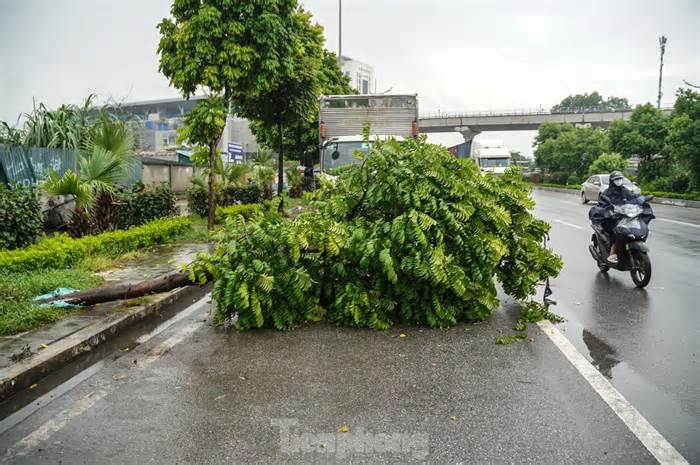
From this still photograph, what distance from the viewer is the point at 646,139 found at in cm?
3541

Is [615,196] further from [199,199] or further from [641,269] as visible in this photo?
[199,199]

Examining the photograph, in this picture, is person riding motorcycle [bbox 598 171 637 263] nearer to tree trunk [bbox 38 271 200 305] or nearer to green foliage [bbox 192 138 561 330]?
green foliage [bbox 192 138 561 330]

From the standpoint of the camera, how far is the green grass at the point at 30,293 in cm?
553

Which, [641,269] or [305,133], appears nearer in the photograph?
[641,269]

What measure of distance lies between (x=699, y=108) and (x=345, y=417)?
29.0m

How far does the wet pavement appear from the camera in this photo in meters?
3.30

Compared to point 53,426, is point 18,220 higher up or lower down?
higher up

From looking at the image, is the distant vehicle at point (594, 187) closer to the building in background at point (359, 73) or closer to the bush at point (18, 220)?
the bush at point (18, 220)

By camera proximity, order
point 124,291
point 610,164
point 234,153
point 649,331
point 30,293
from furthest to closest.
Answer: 1. point 610,164
2. point 234,153
3. point 30,293
4. point 124,291
5. point 649,331

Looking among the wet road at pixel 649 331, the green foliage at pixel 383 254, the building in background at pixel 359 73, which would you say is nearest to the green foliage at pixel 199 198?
the wet road at pixel 649 331

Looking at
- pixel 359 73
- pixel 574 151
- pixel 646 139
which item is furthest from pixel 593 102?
pixel 646 139

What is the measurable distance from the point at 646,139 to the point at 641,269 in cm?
3123

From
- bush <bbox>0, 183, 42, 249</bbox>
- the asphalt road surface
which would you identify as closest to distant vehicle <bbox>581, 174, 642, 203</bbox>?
the asphalt road surface

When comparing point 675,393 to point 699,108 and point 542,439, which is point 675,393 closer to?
point 542,439
